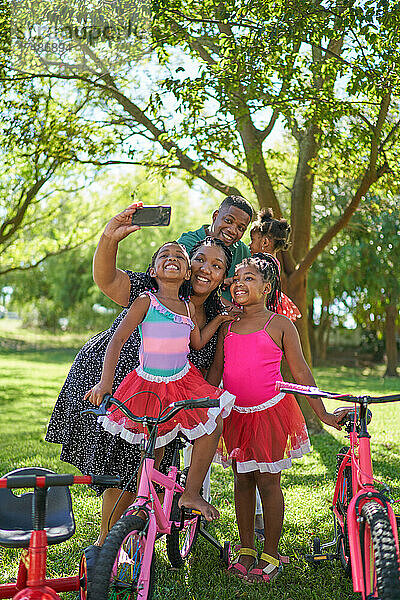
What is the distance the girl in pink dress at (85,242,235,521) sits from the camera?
3.07 m

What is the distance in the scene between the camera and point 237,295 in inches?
135

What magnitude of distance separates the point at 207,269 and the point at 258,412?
826mm

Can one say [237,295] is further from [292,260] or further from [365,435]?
[292,260]

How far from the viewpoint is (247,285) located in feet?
11.2

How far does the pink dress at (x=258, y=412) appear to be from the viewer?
3.38m

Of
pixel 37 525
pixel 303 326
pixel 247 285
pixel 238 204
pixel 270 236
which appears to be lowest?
pixel 37 525

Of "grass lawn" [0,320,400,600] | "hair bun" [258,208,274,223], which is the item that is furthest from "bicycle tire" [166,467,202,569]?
"hair bun" [258,208,274,223]

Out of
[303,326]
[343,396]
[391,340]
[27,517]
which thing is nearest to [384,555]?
[343,396]

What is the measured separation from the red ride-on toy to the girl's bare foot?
561mm

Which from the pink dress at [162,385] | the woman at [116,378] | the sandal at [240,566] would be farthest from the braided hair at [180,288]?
the sandal at [240,566]

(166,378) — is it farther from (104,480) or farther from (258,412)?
(104,480)

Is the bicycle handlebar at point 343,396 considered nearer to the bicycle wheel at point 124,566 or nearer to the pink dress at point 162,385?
the pink dress at point 162,385

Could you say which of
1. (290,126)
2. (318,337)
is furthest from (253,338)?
(318,337)

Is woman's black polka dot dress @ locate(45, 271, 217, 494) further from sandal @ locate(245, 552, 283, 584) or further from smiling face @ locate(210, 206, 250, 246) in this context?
sandal @ locate(245, 552, 283, 584)
